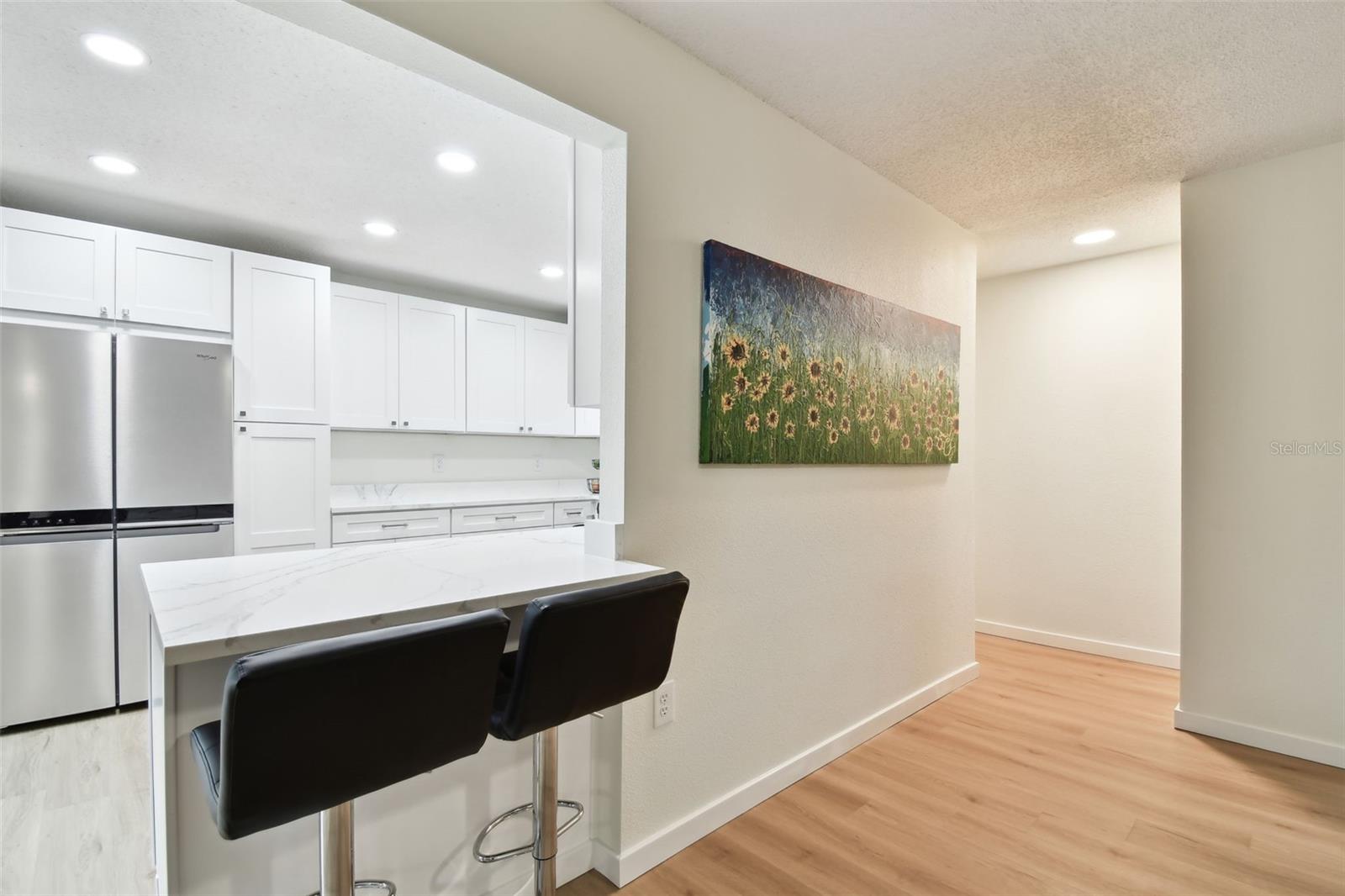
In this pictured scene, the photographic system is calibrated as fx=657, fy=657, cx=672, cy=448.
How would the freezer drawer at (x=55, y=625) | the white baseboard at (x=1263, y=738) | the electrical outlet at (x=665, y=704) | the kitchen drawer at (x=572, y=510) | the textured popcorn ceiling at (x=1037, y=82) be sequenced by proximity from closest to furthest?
the textured popcorn ceiling at (x=1037, y=82), the electrical outlet at (x=665, y=704), the white baseboard at (x=1263, y=738), the freezer drawer at (x=55, y=625), the kitchen drawer at (x=572, y=510)

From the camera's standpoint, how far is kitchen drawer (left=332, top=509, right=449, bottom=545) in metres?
3.78

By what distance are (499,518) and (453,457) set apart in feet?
2.15

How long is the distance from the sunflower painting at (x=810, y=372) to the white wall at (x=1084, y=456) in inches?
54.6

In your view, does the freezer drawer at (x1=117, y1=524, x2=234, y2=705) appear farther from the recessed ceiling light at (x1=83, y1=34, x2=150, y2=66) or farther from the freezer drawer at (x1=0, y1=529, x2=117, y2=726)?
the recessed ceiling light at (x1=83, y1=34, x2=150, y2=66)

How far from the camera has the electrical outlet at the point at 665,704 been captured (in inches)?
76.8

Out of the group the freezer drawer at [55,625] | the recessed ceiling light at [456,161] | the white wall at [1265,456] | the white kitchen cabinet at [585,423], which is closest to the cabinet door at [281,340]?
the freezer drawer at [55,625]

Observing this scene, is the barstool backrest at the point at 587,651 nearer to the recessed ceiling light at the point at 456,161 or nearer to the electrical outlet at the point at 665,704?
the electrical outlet at the point at 665,704

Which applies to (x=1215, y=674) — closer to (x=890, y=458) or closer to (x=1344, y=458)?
(x=1344, y=458)

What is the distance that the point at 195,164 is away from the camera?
2.66 m

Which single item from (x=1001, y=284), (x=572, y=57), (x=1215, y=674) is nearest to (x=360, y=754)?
(x=572, y=57)

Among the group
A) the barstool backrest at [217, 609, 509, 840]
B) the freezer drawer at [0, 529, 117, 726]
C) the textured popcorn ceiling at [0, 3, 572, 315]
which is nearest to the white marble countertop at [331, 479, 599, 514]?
the freezer drawer at [0, 529, 117, 726]

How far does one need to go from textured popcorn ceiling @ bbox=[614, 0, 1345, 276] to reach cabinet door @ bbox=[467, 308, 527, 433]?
2.88 metres

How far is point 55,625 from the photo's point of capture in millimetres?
2881

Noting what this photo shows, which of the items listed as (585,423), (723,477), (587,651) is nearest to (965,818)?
(723,477)
